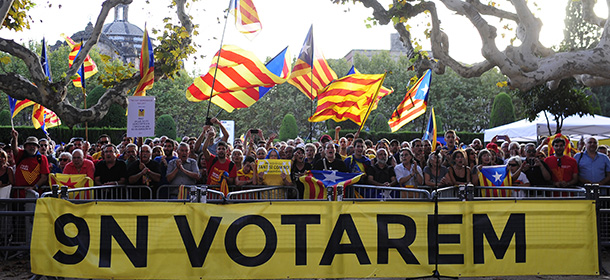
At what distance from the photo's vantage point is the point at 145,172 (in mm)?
9180

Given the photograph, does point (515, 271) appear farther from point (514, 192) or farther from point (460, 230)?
point (514, 192)

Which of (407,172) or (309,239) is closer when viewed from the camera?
(309,239)

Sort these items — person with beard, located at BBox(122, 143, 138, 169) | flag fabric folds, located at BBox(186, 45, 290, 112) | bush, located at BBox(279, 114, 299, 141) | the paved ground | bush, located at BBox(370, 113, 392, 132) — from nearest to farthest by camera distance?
the paved ground, person with beard, located at BBox(122, 143, 138, 169), flag fabric folds, located at BBox(186, 45, 290, 112), bush, located at BBox(370, 113, 392, 132), bush, located at BBox(279, 114, 299, 141)

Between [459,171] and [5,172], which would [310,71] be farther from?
[5,172]

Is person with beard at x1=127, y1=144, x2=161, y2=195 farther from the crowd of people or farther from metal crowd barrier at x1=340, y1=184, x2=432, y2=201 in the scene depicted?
metal crowd barrier at x1=340, y1=184, x2=432, y2=201

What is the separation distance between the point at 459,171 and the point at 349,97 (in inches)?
175

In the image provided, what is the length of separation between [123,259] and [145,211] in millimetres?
553

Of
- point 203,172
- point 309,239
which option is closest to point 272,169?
point 203,172

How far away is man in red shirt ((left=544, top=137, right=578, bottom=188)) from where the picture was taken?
9266 millimetres

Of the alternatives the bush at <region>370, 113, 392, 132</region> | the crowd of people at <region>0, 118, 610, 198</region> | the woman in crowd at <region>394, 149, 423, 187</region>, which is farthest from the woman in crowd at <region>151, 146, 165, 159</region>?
the bush at <region>370, 113, 392, 132</region>

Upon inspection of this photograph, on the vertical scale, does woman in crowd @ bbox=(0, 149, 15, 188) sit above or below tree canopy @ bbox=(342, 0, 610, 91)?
below

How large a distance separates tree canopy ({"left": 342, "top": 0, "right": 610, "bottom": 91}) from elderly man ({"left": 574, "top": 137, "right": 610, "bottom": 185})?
2213 millimetres

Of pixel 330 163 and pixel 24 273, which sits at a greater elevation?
pixel 330 163

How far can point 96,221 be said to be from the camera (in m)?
6.26
